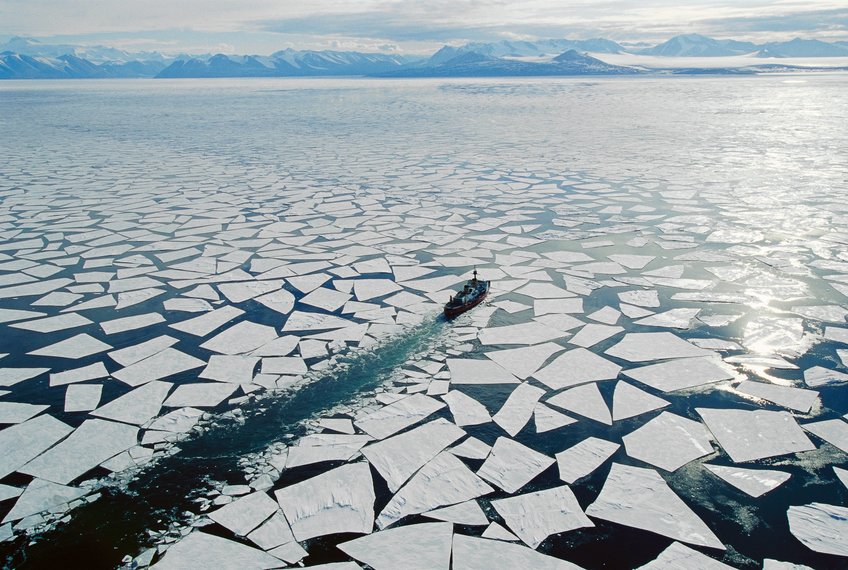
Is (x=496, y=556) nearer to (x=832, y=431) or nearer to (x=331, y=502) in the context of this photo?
(x=331, y=502)

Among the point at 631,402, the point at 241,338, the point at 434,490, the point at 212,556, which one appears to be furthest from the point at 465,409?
the point at 241,338

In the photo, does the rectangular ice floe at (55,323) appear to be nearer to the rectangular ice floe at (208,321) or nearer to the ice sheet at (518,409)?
the rectangular ice floe at (208,321)

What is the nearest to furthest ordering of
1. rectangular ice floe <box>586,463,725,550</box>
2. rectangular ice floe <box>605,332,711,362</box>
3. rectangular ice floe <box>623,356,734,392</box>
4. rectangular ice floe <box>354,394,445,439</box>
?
rectangular ice floe <box>586,463,725,550</box> < rectangular ice floe <box>354,394,445,439</box> < rectangular ice floe <box>623,356,734,392</box> < rectangular ice floe <box>605,332,711,362</box>

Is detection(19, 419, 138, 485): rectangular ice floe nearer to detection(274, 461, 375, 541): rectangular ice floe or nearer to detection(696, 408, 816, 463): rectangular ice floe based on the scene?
detection(274, 461, 375, 541): rectangular ice floe

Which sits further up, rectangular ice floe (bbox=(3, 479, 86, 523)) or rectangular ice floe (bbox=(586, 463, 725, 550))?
rectangular ice floe (bbox=(586, 463, 725, 550))

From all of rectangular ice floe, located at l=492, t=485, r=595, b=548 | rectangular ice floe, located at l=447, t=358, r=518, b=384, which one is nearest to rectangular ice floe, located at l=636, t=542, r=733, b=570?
rectangular ice floe, located at l=492, t=485, r=595, b=548
